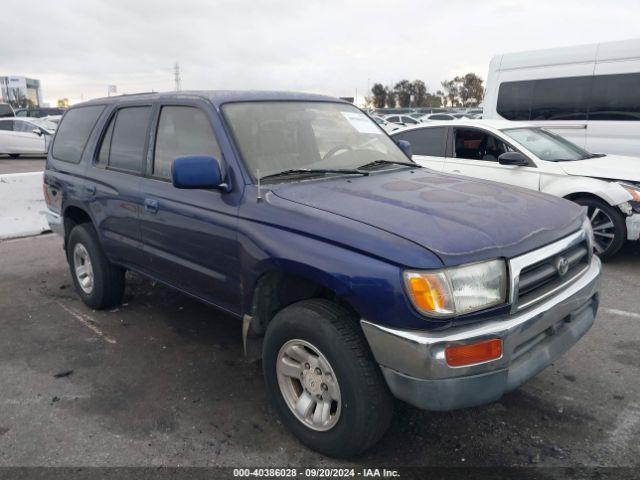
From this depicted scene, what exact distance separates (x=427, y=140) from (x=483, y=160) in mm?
852

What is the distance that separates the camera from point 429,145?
713 cm

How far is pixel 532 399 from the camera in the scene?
10.7ft

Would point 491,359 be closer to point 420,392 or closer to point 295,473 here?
point 420,392

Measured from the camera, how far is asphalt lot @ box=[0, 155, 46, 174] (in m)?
16.5

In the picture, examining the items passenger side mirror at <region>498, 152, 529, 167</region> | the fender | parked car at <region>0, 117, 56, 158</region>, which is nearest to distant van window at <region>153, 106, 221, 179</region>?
passenger side mirror at <region>498, 152, 529, 167</region>

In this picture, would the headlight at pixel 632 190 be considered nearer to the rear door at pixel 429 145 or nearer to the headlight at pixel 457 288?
the rear door at pixel 429 145

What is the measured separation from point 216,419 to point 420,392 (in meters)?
1.37

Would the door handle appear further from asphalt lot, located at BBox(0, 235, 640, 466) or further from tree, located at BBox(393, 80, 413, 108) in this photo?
tree, located at BBox(393, 80, 413, 108)

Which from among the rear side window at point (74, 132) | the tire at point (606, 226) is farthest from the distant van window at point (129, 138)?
the tire at point (606, 226)

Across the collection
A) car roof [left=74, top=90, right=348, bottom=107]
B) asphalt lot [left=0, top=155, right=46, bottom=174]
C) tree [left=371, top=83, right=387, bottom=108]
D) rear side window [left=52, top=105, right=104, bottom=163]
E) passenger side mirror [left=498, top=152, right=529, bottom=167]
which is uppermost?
tree [left=371, top=83, right=387, bottom=108]

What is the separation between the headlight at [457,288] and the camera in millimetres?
2271

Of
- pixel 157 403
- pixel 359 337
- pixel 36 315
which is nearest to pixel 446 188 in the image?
pixel 359 337

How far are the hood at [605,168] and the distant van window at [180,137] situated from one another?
441 cm

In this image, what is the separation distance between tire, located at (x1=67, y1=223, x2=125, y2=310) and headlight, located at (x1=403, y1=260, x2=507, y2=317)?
3.16 m
